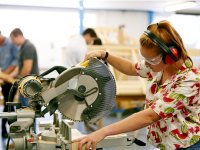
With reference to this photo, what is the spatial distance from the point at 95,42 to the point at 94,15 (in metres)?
6.66

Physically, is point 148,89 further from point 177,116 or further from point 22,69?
point 22,69

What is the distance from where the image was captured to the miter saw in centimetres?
135

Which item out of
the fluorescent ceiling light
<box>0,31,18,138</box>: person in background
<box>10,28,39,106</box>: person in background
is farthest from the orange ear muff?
the fluorescent ceiling light

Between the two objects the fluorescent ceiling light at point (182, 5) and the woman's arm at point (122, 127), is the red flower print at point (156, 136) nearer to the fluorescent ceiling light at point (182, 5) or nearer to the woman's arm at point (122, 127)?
the woman's arm at point (122, 127)

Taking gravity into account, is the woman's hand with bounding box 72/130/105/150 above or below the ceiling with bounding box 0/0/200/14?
below

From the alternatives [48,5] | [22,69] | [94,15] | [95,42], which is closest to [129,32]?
[94,15]

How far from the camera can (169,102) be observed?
52.7 inches

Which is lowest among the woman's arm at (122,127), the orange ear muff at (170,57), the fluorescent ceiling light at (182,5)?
the woman's arm at (122,127)

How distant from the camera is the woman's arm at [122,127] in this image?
50.0 inches

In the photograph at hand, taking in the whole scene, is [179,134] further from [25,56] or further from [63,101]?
[25,56]

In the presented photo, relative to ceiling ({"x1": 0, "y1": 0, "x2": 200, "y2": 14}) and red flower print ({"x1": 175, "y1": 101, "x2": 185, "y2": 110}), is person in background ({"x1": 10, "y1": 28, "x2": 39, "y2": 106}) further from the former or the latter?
ceiling ({"x1": 0, "y1": 0, "x2": 200, "y2": 14})

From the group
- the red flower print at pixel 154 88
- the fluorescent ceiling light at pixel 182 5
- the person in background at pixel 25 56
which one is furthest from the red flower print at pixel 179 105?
the fluorescent ceiling light at pixel 182 5

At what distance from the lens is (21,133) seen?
4.51 feet

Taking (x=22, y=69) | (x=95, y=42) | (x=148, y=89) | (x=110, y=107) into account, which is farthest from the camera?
(x=95, y=42)
